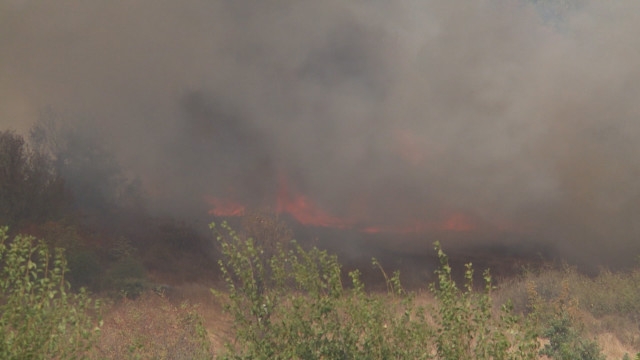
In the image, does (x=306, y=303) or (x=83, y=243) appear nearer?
(x=306, y=303)

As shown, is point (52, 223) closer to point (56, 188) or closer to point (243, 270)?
point (56, 188)

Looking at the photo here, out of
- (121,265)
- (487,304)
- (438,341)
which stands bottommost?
(121,265)

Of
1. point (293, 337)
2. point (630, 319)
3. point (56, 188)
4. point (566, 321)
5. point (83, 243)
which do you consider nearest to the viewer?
point (293, 337)

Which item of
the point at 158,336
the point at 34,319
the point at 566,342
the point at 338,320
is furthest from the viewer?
the point at 158,336

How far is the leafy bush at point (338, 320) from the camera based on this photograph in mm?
10227

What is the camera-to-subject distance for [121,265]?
41688 millimetres

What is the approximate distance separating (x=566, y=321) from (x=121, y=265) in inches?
1269

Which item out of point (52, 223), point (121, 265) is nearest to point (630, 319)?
point (121, 265)

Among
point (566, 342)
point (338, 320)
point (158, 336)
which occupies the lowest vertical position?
point (158, 336)

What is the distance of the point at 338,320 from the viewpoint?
429 inches

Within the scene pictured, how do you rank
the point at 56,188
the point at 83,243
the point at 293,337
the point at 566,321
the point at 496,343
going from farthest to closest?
the point at 56,188 → the point at 83,243 → the point at 566,321 → the point at 293,337 → the point at 496,343

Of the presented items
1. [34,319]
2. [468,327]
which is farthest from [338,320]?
[34,319]

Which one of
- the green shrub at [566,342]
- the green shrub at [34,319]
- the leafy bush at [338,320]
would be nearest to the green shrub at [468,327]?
the leafy bush at [338,320]

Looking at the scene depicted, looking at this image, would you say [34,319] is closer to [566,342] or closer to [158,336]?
[158,336]
